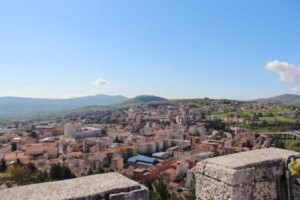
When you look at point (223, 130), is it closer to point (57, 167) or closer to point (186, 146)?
point (186, 146)

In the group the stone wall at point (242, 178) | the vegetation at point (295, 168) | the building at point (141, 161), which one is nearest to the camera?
the stone wall at point (242, 178)

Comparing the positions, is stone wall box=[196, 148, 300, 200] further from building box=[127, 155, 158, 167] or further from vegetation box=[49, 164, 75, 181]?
building box=[127, 155, 158, 167]

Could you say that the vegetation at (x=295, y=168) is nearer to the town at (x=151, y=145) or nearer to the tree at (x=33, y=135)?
the town at (x=151, y=145)

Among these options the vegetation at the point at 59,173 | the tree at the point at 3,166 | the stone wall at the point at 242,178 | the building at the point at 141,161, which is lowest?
the building at the point at 141,161

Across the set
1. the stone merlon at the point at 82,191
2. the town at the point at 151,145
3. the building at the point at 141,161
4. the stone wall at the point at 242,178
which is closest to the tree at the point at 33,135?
the town at the point at 151,145

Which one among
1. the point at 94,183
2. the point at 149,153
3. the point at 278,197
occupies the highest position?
the point at 94,183

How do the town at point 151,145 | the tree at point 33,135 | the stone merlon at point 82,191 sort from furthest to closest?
1. the tree at point 33,135
2. the town at point 151,145
3. the stone merlon at point 82,191

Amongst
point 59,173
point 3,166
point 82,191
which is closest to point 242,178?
point 82,191

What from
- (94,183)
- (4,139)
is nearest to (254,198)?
(94,183)

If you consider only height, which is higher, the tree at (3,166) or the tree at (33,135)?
the tree at (33,135)
